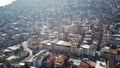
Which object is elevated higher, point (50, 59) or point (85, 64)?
point (50, 59)

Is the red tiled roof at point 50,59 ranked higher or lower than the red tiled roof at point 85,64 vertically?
higher

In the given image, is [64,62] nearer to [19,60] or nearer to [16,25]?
[19,60]

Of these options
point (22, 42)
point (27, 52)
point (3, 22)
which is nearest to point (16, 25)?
point (3, 22)

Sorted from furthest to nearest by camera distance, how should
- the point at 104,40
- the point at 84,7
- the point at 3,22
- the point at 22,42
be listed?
1. the point at 84,7
2. the point at 3,22
3. the point at 22,42
4. the point at 104,40

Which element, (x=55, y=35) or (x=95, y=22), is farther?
(x=95, y=22)

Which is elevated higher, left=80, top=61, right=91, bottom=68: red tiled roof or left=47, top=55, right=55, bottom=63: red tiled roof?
left=47, top=55, right=55, bottom=63: red tiled roof

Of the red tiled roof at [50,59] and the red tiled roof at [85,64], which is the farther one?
the red tiled roof at [50,59]

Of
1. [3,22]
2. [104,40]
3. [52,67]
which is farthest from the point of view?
[3,22]

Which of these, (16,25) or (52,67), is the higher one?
(16,25)

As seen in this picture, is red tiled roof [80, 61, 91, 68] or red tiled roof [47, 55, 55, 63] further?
red tiled roof [47, 55, 55, 63]

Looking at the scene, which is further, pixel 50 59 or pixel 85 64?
pixel 50 59

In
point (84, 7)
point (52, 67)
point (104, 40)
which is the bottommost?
point (52, 67)
